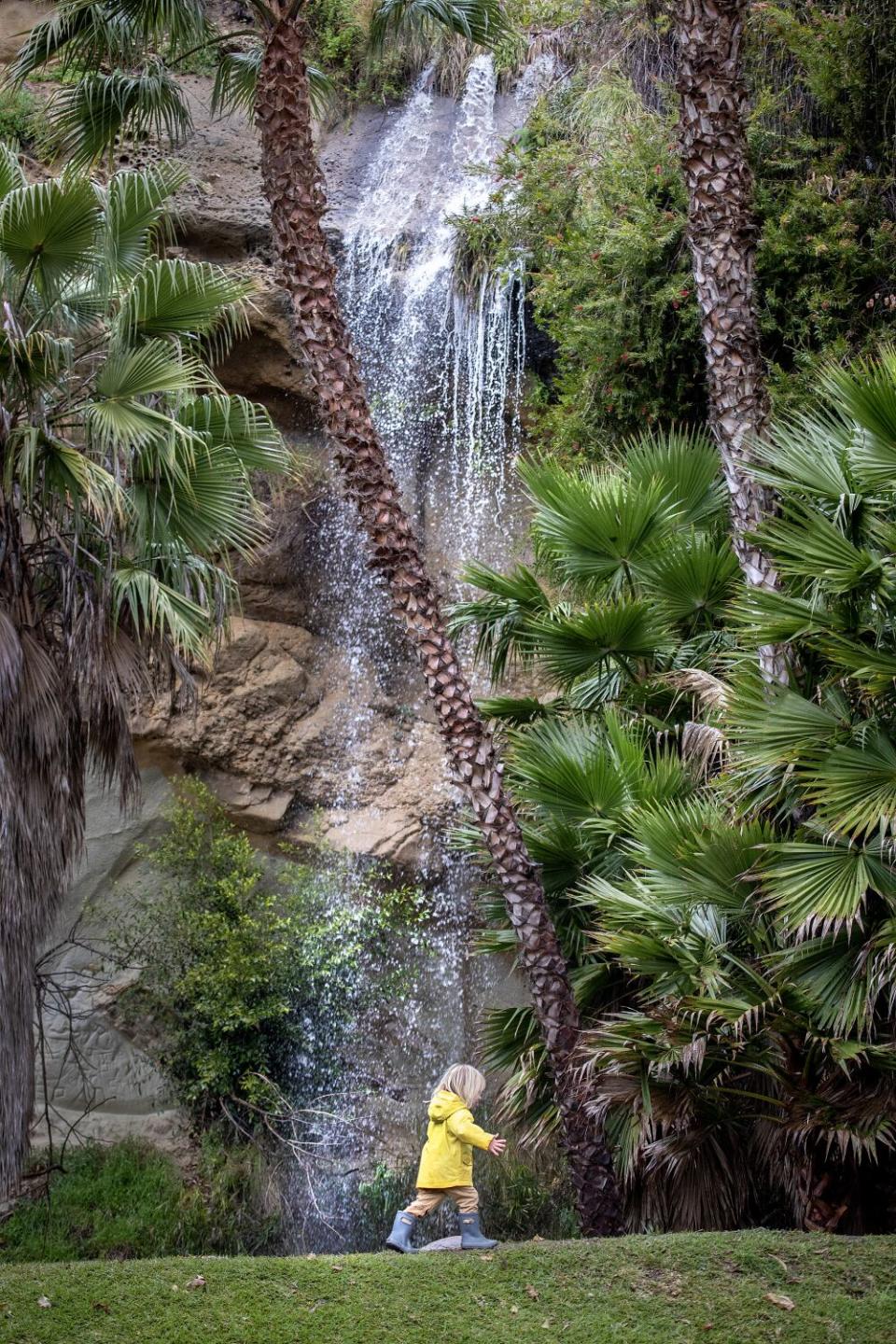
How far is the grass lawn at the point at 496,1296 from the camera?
5547 millimetres

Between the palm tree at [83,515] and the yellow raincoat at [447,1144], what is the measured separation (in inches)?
87.4

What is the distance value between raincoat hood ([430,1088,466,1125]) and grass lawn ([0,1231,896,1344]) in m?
0.66

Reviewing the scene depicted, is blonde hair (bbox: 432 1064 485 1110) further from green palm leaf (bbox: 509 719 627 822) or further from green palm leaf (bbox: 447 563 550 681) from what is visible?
green palm leaf (bbox: 447 563 550 681)

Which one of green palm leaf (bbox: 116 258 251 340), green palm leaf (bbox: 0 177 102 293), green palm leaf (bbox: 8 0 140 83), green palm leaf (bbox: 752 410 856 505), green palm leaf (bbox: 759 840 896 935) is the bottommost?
green palm leaf (bbox: 759 840 896 935)

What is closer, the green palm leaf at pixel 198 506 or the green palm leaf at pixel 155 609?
the green palm leaf at pixel 155 609

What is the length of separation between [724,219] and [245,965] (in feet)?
21.1

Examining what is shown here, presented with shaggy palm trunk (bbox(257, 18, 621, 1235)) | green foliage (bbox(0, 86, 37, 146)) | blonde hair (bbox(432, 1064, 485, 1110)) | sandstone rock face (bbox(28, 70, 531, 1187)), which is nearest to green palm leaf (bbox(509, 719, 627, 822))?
shaggy palm trunk (bbox(257, 18, 621, 1235))

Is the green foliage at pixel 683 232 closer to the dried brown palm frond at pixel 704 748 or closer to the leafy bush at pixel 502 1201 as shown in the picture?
the dried brown palm frond at pixel 704 748

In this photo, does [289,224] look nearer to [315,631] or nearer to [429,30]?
[429,30]

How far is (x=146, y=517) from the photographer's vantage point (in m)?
7.70

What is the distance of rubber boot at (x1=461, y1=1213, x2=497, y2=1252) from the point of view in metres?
6.45

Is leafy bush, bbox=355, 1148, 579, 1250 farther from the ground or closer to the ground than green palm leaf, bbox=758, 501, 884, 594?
closer to the ground

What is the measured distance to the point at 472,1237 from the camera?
649 centimetres

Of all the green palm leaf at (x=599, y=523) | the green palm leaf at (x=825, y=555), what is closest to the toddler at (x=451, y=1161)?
the green palm leaf at (x=825, y=555)
